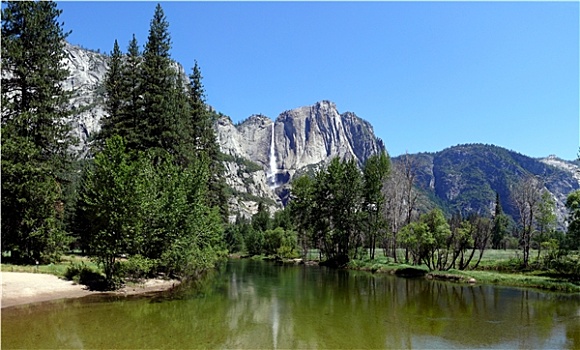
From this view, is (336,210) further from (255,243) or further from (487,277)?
(255,243)

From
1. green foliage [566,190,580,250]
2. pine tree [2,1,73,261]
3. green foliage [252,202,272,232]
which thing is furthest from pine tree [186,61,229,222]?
green foliage [252,202,272,232]

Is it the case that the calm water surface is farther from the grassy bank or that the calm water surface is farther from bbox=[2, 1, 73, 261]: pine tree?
bbox=[2, 1, 73, 261]: pine tree

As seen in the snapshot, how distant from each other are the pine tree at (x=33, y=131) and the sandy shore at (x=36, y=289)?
4.93 meters

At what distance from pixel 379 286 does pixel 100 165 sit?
81.2 feet

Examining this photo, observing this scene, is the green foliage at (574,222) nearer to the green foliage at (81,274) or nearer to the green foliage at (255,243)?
the green foliage at (81,274)

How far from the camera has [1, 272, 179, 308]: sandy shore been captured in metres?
19.4

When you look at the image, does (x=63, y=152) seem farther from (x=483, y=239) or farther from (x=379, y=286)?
(x=483, y=239)

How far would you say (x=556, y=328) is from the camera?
1847 centimetres

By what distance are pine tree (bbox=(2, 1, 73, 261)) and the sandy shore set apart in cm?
493

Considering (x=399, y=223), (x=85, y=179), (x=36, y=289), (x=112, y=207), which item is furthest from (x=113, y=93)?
(x=399, y=223)

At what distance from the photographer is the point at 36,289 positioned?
20.7 meters

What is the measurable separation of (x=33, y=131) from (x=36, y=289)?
1342 cm

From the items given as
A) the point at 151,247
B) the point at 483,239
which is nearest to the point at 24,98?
the point at 151,247

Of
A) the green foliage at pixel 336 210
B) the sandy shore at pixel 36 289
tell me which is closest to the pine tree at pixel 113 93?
the sandy shore at pixel 36 289
